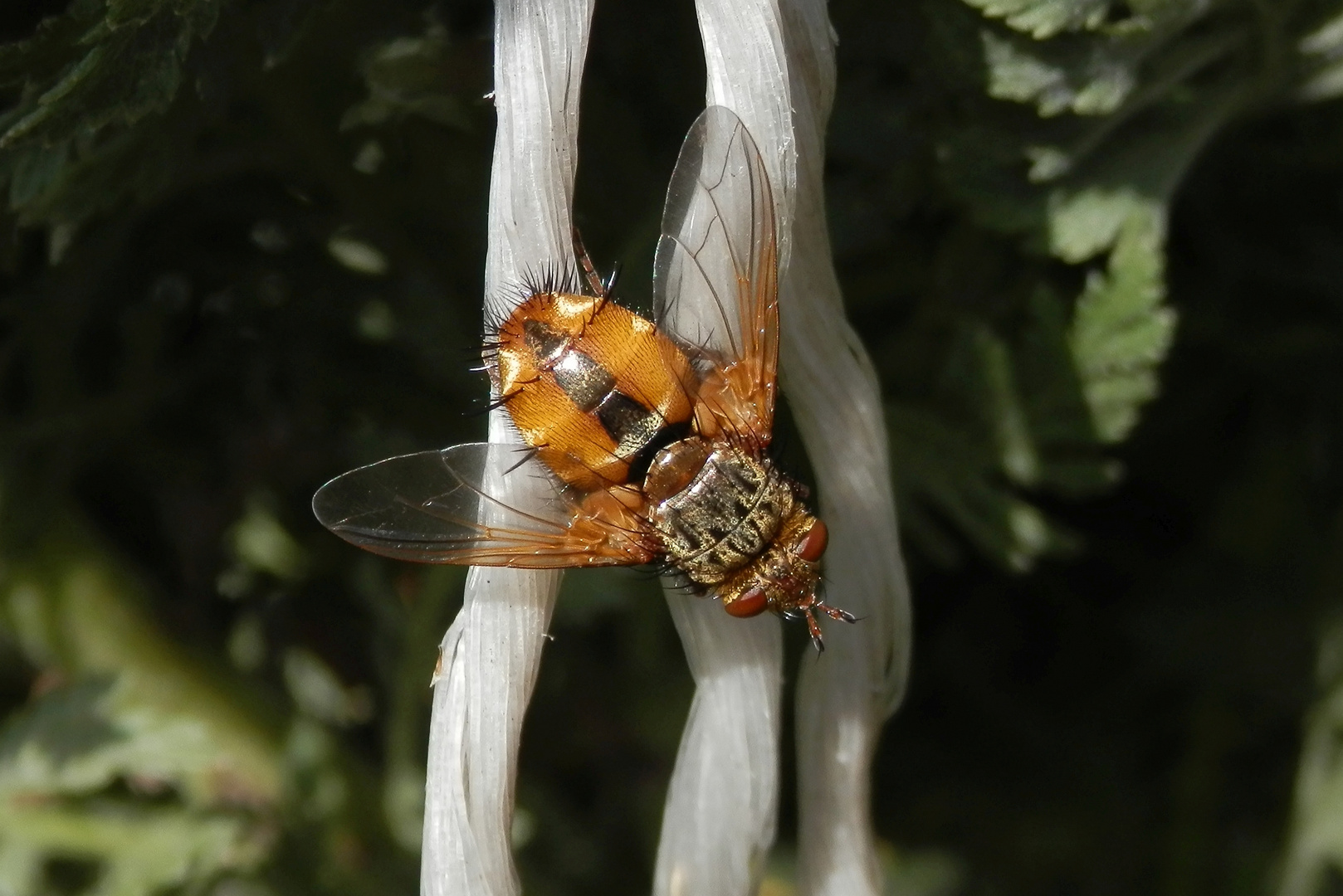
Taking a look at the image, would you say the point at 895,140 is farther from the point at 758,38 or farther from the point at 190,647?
the point at 190,647

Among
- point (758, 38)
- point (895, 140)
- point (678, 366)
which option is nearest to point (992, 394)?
point (895, 140)

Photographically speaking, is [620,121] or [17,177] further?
[620,121]

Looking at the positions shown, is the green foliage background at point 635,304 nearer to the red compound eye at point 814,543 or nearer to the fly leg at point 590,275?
the fly leg at point 590,275

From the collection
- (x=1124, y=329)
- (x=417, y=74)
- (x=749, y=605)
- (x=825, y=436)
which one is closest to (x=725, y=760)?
(x=749, y=605)

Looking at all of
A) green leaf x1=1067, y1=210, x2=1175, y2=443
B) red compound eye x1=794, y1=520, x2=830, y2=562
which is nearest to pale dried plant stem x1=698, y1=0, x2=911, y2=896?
red compound eye x1=794, y1=520, x2=830, y2=562

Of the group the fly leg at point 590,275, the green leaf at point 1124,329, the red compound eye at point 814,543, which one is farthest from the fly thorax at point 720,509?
the green leaf at point 1124,329

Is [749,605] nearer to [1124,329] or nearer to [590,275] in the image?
[590,275]
